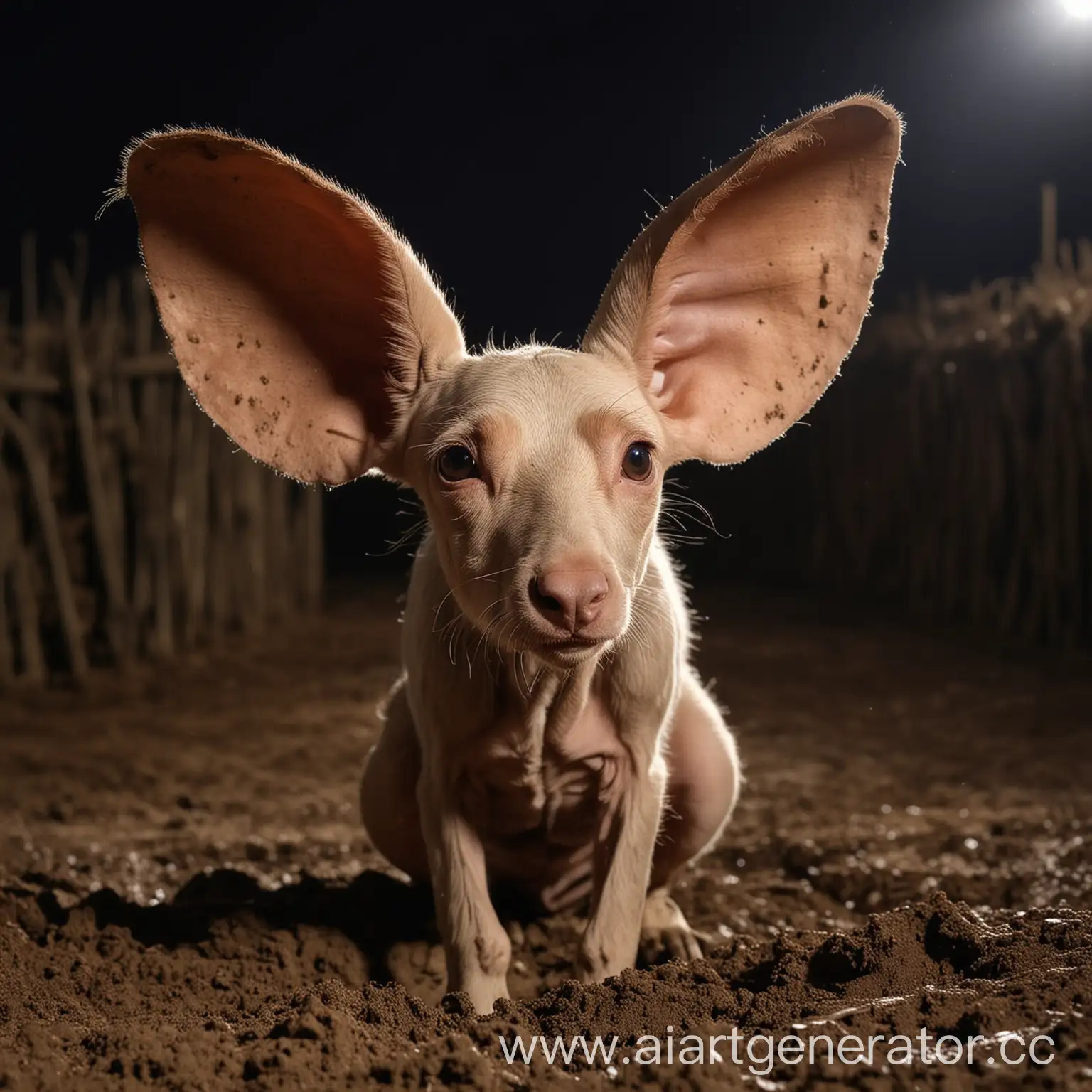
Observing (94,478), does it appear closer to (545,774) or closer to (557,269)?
(545,774)

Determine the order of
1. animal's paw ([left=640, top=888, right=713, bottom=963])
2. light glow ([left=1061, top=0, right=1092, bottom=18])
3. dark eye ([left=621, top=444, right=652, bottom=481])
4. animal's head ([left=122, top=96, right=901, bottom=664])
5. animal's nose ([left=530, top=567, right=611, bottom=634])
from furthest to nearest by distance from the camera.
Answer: light glow ([left=1061, top=0, right=1092, bottom=18]) → animal's paw ([left=640, top=888, right=713, bottom=963]) → dark eye ([left=621, top=444, right=652, bottom=481]) → animal's head ([left=122, top=96, right=901, bottom=664]) → animal's nose ([left=530, top=567, right=611, bottom=634])

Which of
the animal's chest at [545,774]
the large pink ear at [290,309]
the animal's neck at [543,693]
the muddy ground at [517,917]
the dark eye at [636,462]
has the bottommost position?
the muddy ground at [517,917]

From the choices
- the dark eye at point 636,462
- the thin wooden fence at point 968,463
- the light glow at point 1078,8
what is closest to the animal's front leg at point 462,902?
the dark eye at point 636,462

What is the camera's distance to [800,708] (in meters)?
8.20

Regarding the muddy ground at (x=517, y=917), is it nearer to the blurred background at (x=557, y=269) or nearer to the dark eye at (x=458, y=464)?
the blurred background at (x=557, y=269)

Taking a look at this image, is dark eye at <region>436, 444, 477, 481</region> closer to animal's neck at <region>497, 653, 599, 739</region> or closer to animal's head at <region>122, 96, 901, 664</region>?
animal's head at <region>122, 96, 901, 664</region>

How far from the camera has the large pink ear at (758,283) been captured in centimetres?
305

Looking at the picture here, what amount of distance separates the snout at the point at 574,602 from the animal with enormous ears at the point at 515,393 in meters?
0.17

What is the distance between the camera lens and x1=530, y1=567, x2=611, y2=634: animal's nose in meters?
2.57

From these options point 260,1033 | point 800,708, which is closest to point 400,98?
point 800,708

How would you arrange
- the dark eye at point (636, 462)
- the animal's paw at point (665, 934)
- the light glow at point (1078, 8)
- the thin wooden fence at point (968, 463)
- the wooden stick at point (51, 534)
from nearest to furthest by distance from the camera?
the dark eye at point (636, 462) < the animal's paw at point (665, 934) < the light glow at point (1078, 8) < the wooden stick at point (51, 534) < the thin wooden fence at point (968, 463)

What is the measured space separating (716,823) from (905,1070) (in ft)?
6.00

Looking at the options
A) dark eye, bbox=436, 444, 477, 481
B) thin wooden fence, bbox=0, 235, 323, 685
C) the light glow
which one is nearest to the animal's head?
dark eye, bbox=436, 444, 477, 481

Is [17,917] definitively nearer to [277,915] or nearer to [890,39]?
[277,915]
